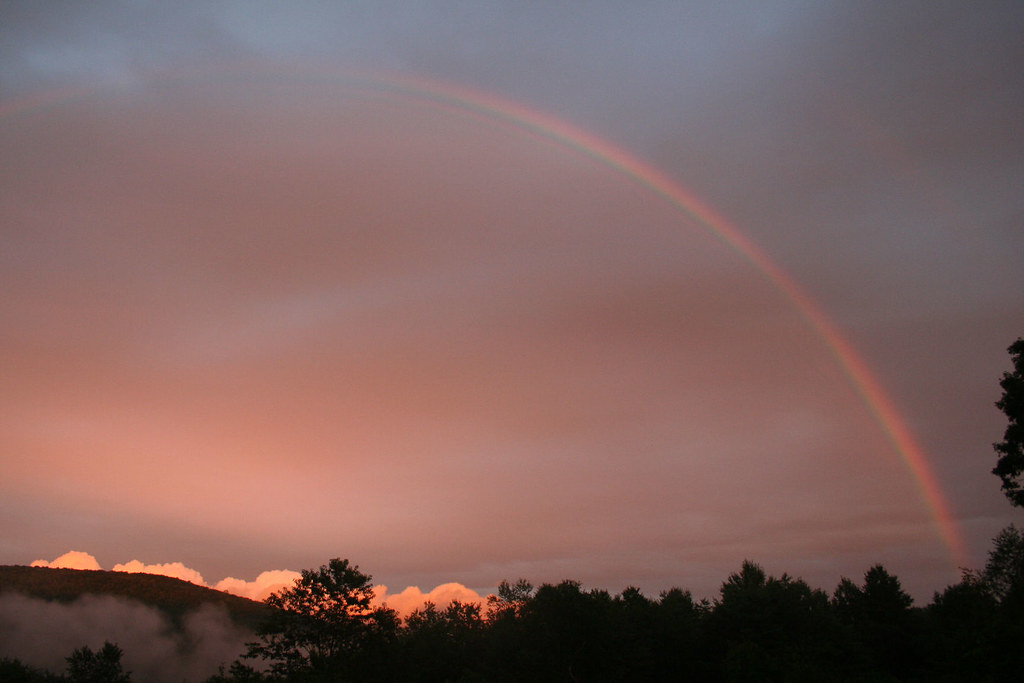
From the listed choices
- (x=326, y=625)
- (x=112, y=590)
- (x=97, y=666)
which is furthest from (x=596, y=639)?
(x=112, y=590)

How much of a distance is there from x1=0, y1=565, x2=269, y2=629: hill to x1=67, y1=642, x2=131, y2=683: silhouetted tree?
234ft

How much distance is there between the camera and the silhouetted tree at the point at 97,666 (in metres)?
107

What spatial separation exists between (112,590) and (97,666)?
92840 mm

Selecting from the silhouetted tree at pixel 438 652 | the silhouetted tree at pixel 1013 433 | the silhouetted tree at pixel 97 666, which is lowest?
the silhouetted tree at pixel 97 666

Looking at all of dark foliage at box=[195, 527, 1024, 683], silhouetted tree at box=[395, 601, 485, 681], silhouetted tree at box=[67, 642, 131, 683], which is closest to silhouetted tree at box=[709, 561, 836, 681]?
dark foliage at box=[195, 527, 1024, 683]

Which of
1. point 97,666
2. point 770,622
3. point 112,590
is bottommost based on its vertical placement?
point 97,666

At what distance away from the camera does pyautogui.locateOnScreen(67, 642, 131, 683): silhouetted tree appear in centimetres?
10688

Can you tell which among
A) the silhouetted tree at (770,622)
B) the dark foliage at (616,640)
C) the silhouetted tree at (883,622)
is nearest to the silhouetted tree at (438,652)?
the dark foliage at (616,640)

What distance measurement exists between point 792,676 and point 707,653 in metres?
29.0

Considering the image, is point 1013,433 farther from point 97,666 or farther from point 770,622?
point 97,666

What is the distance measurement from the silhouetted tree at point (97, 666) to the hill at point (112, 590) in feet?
234

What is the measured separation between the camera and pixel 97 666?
10981 cm

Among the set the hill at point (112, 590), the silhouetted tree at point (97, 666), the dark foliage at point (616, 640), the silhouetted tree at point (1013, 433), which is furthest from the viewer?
the hill at point (112, 590)

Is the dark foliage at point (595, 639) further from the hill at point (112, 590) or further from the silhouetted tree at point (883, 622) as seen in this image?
the hill at point (112, 590)
